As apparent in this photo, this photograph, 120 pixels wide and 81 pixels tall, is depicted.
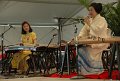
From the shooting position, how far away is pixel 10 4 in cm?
1032

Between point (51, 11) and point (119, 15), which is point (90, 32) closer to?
point (119, 15)

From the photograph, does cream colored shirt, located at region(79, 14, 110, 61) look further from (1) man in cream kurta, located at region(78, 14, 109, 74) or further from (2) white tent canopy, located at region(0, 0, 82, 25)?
(2) white tent canopy, located at region(0, 0, 82, 25)

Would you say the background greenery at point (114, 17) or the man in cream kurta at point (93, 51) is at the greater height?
the background greenery at point (114, 17)

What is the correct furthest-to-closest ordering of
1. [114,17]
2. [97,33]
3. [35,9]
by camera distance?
[35,9]
[114,17]
[97,33]

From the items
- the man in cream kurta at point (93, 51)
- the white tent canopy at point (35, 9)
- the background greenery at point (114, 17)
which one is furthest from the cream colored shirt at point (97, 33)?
the white tent canopy at point (35, 9)

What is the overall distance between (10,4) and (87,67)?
7166 mm

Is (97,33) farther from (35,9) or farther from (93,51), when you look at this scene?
(35,9)

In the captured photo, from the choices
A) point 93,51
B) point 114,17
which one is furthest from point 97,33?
point 114,17

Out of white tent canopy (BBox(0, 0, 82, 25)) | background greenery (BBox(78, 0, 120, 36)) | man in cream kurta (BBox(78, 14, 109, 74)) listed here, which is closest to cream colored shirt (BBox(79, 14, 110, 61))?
man in cream kurta (BBox(78, 14, 109, 74))

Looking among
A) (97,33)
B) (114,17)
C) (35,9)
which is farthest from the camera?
(35,9)

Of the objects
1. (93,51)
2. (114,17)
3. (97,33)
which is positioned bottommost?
(93,51)

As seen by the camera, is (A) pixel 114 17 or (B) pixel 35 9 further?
(B) pixel 35 9

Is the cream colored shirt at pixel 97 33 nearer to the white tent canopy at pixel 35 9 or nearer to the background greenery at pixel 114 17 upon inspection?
the background greenery at pixel 114 17

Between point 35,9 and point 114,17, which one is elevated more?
point 35,9
